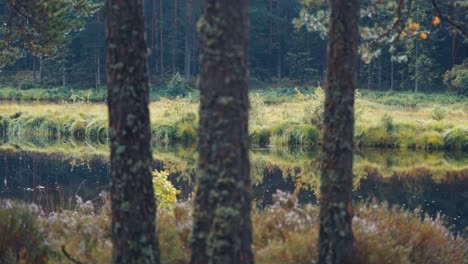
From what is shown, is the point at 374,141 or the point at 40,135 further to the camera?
the point at 40,135

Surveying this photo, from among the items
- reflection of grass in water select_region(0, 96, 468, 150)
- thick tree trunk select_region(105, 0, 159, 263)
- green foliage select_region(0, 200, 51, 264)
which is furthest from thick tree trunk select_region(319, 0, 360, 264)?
reflection of grass in water select_region(0, 96, 468, 150)

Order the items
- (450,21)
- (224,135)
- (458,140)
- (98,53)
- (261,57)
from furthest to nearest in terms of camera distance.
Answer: (261,57), (98,53), (458,140), (450,21), (224,135)

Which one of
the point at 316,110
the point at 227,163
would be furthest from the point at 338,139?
the point at 316,110

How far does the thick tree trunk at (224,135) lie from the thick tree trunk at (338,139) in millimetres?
1185

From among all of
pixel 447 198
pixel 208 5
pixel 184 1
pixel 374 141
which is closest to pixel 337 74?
pixel 208 5

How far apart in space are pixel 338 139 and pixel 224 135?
147 cm

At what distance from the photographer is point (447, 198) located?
1467 cm

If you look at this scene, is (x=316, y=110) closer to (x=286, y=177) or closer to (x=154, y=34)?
(x=286, y=177)

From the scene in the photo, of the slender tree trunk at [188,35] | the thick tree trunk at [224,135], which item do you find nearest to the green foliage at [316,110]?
the thick tree trunk at [224,135]

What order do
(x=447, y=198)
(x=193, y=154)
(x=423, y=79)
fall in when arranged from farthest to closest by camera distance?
1. (x=423, y=79)
2. (x=193, y=154)
3. (x=447, y=198)

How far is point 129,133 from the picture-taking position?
4.86 m

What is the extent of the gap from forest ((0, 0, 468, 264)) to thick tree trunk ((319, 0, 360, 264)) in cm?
1

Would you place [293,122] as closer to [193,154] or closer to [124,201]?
[193,154]

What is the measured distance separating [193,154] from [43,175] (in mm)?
6237
